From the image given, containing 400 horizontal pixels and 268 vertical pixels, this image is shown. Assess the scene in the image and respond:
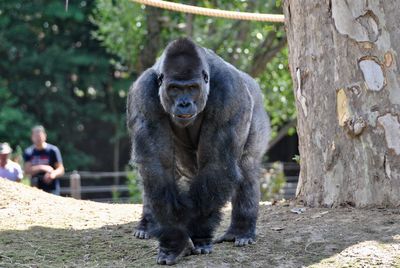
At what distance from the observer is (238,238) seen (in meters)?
4.76

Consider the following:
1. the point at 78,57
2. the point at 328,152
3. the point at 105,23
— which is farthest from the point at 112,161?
the point at 328,152

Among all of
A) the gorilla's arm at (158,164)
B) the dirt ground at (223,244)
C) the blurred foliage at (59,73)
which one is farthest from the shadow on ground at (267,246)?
the blurred foliage at (59,73)

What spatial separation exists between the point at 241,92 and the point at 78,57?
14.1m

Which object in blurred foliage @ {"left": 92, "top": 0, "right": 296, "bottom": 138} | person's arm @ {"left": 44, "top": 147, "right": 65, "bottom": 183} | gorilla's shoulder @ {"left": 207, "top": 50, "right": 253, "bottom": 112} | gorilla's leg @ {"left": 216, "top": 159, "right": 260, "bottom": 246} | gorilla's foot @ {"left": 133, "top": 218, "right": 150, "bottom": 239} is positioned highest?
blurred foliage @ {"left": 92, "top": 0, "right": 296, "bottom": 138}

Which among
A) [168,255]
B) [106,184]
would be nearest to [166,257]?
[168,255]

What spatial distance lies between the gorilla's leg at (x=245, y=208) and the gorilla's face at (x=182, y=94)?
716mm

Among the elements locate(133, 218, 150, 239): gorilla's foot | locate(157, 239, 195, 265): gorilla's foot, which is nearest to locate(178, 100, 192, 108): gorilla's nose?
locate(157, 239, 195, 265): gorilla's foot

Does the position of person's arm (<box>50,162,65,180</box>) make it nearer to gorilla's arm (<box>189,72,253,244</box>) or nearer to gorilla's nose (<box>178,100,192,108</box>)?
gorilla's arm (<box>189,72,253,244</box>)

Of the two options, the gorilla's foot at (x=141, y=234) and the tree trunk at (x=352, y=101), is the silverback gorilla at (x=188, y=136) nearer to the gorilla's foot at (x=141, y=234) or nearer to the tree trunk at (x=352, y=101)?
the gorilla's foot at (x=141, y=234)

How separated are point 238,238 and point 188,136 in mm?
671

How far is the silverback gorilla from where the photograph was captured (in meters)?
4.34

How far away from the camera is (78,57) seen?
1831 centimetres

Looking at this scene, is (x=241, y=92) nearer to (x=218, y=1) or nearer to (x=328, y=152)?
(x=328, y=152)

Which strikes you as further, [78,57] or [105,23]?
[78,57]
